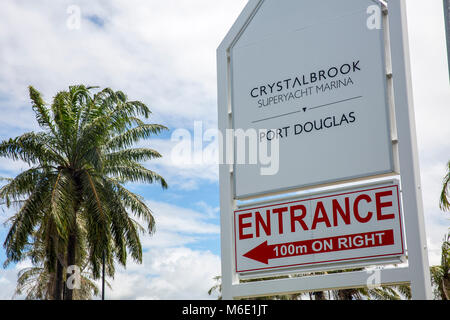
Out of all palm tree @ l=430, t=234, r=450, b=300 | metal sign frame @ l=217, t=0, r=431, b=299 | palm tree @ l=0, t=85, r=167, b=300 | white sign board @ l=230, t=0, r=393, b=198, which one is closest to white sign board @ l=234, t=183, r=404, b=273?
metal sign frame @ l=217, t=0, r=431, b=299

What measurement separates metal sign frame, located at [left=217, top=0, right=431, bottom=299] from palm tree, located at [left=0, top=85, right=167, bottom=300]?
43.7 ft

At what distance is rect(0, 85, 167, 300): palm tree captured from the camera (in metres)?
22.1

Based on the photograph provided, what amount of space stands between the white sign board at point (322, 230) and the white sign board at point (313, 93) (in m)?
0.30

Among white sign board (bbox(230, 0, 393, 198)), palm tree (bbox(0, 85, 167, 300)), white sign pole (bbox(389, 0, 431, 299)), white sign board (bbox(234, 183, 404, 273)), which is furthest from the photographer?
palm tree (bbox(0, 85, 167, 300))

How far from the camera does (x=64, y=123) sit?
23438 millimetres

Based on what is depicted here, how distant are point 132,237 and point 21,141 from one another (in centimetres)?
566

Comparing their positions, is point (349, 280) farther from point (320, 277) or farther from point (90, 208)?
point (90, 208)

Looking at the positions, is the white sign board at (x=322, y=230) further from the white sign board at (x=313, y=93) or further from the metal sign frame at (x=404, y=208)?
the white sign board at (x=313, y=93)

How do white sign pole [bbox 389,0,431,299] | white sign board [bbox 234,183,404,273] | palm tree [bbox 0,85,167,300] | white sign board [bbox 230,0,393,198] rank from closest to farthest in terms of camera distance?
white sign pole [bbox 389,0,431,299] < white sign board [bbox 234,183,404,273] < white sign board [bbox 230,0,393,198] < palm tree [bbox 0,85,167,300]

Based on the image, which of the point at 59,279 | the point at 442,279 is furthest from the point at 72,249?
the point at 442,279

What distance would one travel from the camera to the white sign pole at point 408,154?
7.29 metres

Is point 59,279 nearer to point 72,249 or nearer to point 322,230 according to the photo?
point 72,249

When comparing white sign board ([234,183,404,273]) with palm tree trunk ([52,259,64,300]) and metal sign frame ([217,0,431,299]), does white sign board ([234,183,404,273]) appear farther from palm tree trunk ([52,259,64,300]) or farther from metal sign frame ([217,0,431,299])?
palm tree trunk ([52,259,64,300])

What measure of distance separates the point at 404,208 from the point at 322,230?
1.16 meters
